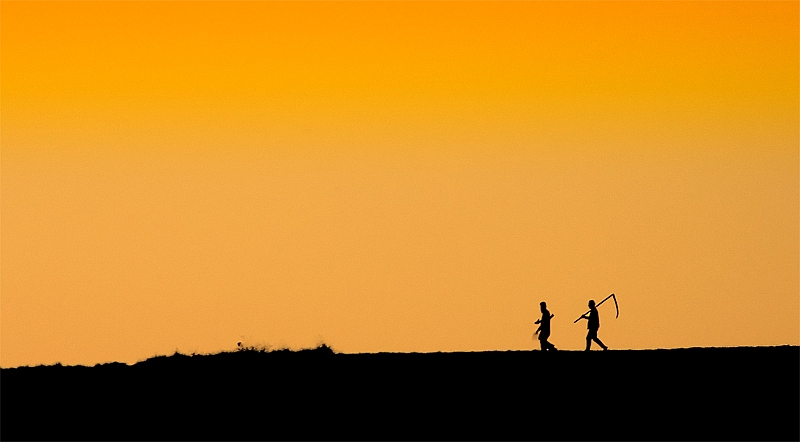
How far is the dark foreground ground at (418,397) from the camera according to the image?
34.6 metres

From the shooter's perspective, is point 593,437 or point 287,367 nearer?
point 593,437

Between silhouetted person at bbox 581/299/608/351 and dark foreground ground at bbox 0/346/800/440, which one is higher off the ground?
silhouetted person at bbox 581/299/608/351

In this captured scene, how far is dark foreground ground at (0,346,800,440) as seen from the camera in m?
34.6

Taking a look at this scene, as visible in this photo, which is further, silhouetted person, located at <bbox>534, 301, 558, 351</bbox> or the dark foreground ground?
silhouetted person, located at <bbox>534, 301, 558, 351</bbox>

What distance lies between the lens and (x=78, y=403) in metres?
38.3

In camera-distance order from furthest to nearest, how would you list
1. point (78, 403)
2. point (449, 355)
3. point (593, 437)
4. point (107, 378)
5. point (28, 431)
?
1. point (449, 355)
2. point (107, 378)
3. point (78, 403)
4. point (28, 431)
5. point (593, 437)

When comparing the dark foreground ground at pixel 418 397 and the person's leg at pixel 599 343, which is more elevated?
the person's leg at pixel 599 343

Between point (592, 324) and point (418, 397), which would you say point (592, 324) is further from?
point (418, 397)

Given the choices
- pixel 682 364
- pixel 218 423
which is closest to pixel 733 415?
pixel 682 364

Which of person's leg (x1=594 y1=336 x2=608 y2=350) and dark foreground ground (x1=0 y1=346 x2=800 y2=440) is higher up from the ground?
person's leg (x1=594 y1=336 x2=608 y2=350)

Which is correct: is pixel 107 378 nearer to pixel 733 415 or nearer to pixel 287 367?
pixel 287 367

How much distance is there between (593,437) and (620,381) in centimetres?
520

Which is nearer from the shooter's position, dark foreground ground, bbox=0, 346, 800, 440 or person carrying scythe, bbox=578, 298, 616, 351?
dark foreground ground, bbox=0, 346, 800, 440

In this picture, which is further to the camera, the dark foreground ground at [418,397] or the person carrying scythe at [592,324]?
the person carrying scythe at [592,324]
